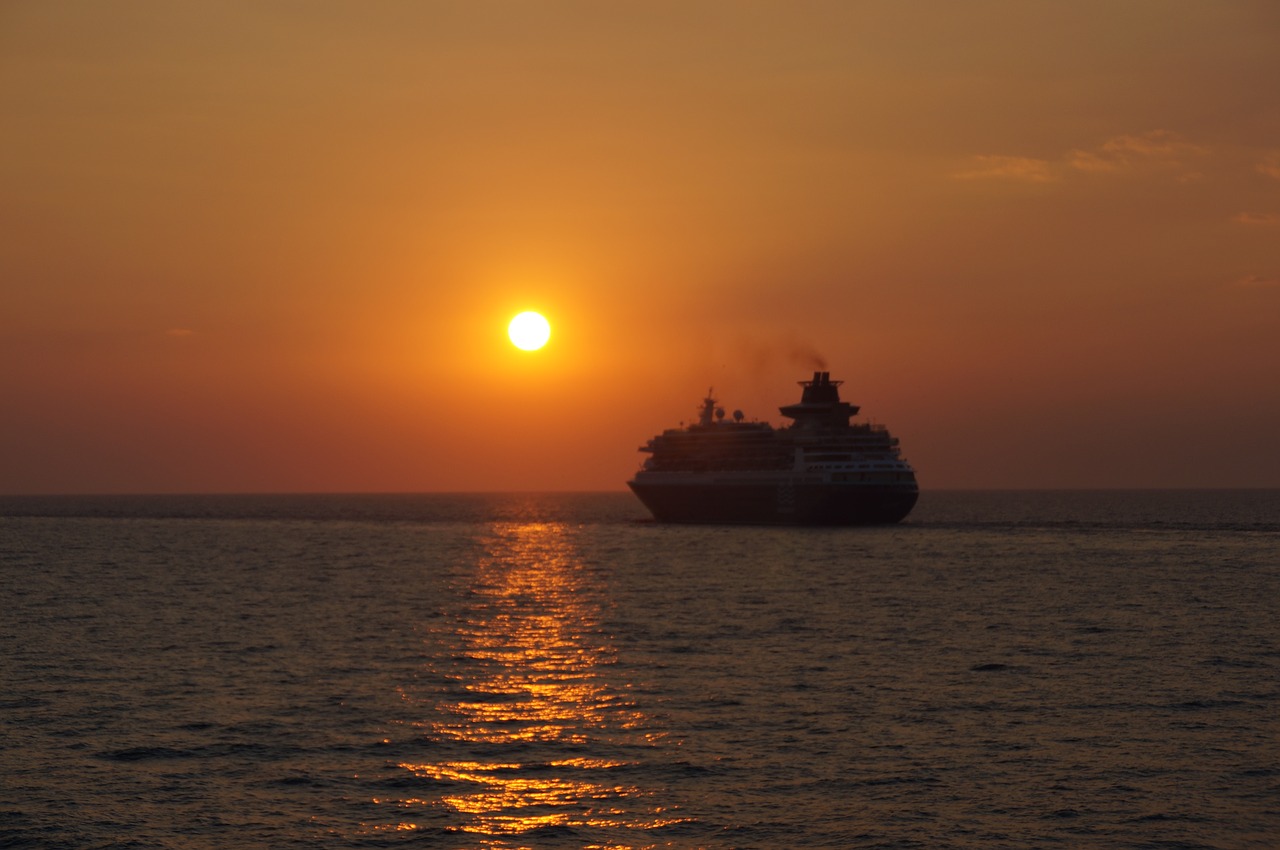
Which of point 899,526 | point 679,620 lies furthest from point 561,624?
point 899,526

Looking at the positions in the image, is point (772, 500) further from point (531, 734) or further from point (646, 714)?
point (531, 734)

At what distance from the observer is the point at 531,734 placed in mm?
34781

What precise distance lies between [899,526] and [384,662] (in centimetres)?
10949

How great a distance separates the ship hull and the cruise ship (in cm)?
11

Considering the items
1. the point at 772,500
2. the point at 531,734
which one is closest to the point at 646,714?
the point at 531,734

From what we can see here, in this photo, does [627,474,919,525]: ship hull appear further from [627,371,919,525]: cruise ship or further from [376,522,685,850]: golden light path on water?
[376,522,685,850]: golden light path on water

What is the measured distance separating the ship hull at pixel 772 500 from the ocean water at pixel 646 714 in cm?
6250

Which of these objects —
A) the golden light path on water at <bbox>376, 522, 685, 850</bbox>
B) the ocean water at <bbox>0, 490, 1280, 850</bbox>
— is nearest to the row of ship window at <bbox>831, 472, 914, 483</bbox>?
the ocean water at <bbox>0, 490, 1280, 850</bbox>

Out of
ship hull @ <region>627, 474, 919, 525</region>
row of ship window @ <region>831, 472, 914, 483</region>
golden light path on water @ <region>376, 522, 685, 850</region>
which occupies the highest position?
row of ship window @ <region>831, 472, 914, 483</region>

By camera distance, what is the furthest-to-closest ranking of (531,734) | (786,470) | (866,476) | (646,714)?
(786,470), (866,476), (646,714), (531,734)

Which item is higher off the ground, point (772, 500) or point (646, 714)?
point (772, 500)

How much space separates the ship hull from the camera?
471 ft

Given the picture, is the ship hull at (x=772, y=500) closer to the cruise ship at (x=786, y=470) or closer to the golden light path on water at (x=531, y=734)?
the cruise ship at (x=786, y=470)

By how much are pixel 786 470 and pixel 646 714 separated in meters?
115
